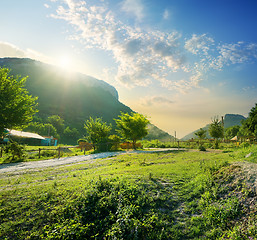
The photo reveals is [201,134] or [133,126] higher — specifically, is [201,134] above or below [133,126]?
below

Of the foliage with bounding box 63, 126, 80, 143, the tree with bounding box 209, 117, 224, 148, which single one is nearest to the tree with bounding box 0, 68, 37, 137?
the tree with bounding box 209, 117, 224, 148

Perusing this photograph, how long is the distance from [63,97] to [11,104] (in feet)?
451

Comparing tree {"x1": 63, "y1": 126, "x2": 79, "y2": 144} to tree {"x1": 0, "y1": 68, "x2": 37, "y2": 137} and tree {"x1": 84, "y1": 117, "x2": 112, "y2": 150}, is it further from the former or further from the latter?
tree {"x1": 0, "y1": 68, "x2": 37, "y2": 137}

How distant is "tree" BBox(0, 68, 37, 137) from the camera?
1764cm

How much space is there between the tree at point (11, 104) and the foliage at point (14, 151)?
171 centimetres

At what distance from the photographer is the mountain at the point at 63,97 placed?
4960 inches

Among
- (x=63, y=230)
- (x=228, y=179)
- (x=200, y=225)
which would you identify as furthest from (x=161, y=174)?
(x=63, y=230)

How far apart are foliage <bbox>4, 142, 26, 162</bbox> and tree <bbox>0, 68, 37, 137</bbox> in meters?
1.71

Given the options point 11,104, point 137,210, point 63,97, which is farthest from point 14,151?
point 63,97

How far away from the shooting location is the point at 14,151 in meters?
19.1

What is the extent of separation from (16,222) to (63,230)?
1657 mm

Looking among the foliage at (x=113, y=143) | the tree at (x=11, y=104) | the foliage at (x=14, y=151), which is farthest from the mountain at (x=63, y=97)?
the tree at (x=11, y=104)

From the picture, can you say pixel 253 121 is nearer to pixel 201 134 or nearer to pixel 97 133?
pixel 201 134

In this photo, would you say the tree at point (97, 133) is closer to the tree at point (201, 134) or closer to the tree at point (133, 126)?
the tree at point (133, 126)
